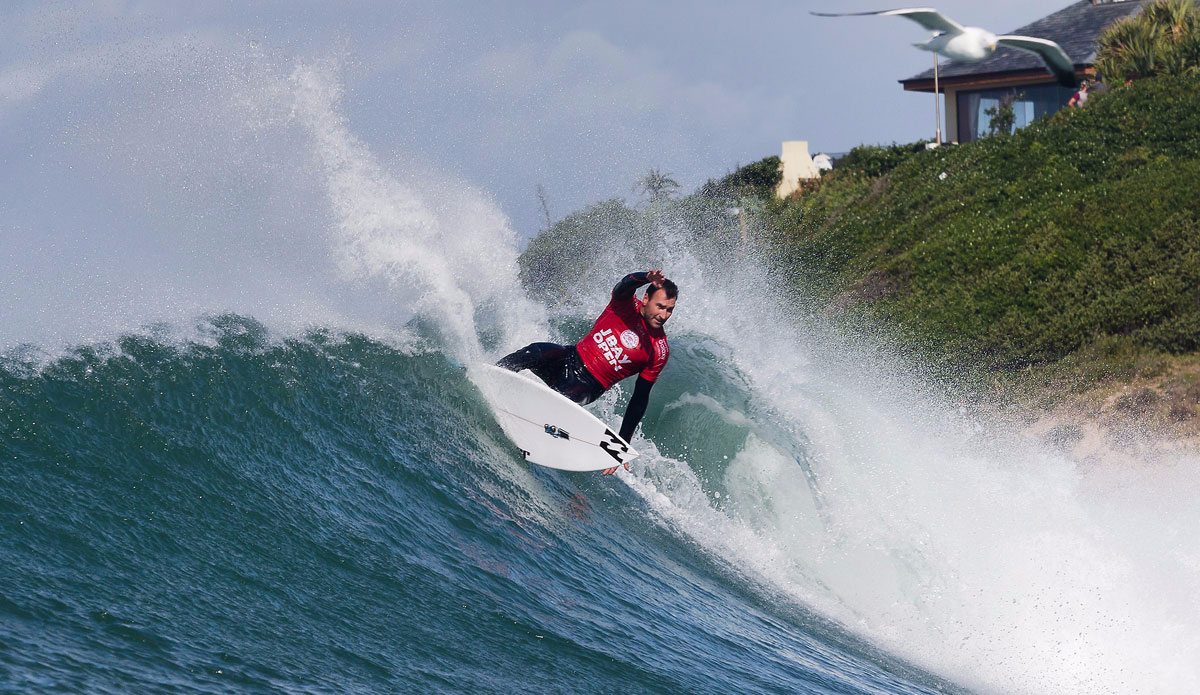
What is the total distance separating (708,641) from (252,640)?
8.95ft

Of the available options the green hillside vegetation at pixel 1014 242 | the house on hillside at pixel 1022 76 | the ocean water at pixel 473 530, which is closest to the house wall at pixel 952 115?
the house on hillside at pixel 1022 76

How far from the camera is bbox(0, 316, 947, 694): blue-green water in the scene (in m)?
4.66

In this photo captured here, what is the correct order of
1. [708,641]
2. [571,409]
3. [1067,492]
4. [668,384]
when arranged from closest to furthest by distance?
[708,641] → [571,409] → [1067,492] → [668,384]

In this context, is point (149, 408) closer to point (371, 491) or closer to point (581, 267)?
point (371, 491)

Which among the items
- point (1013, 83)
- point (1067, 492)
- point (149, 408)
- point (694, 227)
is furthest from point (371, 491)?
point (1013, 83)

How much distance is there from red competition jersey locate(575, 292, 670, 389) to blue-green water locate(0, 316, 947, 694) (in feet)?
3.49

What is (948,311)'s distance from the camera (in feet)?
62.5

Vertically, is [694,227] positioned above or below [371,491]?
above

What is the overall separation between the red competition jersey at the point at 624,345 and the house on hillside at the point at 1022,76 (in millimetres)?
25026

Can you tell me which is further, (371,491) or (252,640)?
(371,491)

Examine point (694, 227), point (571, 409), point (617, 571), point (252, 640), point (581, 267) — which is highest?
point (694, 227)

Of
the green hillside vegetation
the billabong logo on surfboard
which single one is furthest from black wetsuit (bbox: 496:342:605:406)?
the green hillside vegetation

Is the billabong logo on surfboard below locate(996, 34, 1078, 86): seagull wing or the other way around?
below

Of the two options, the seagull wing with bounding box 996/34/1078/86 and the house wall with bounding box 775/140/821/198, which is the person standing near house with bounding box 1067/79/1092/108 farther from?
the seagull wing with bounding box 996/34/1078/86
